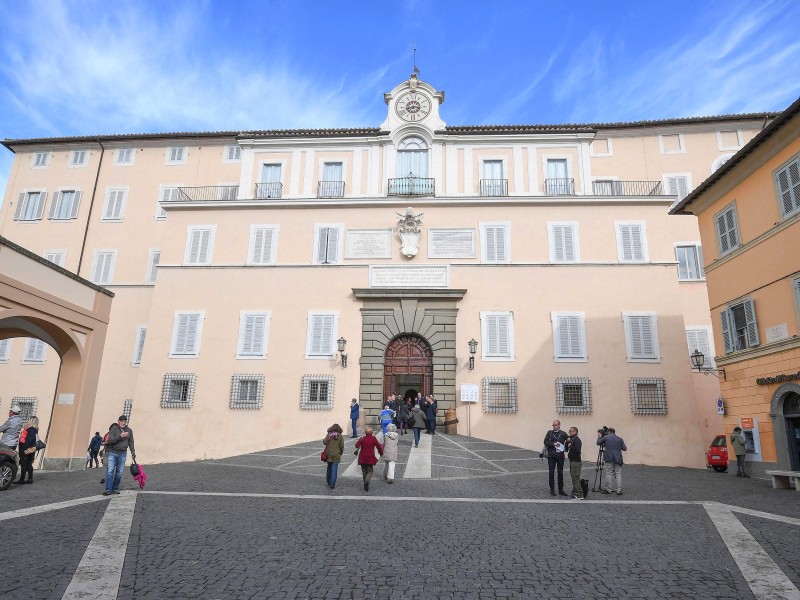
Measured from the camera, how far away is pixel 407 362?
22750 mm

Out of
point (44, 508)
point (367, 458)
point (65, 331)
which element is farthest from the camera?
point (65, 331)

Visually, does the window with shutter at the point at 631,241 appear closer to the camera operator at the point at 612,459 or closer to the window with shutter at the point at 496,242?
the window with shutter at the point at 496,242

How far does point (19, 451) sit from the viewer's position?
12539mm

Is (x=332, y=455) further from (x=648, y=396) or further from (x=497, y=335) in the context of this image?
(x=648, y=396)

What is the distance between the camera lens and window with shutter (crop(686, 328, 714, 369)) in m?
23.6

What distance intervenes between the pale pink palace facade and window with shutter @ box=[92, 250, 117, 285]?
0.18 meters

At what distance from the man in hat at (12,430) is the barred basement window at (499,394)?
1514 centimetres

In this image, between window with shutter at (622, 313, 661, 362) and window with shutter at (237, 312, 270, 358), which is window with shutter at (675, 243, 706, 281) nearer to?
window with shutter at (622, 313, 661, 362)

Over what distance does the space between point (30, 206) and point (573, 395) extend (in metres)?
29.4

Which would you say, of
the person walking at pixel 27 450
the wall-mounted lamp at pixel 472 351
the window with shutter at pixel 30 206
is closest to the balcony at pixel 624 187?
the wall-mounted lamp at pixel 472 351

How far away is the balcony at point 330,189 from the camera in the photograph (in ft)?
82.3

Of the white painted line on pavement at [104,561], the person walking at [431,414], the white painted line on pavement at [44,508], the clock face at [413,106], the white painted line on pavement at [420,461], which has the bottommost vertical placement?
the white painted line on pavement at [104,561]

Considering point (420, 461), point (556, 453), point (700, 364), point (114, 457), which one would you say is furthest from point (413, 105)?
point (114, 457)

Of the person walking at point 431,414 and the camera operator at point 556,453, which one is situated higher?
the person walking at point 431,414
